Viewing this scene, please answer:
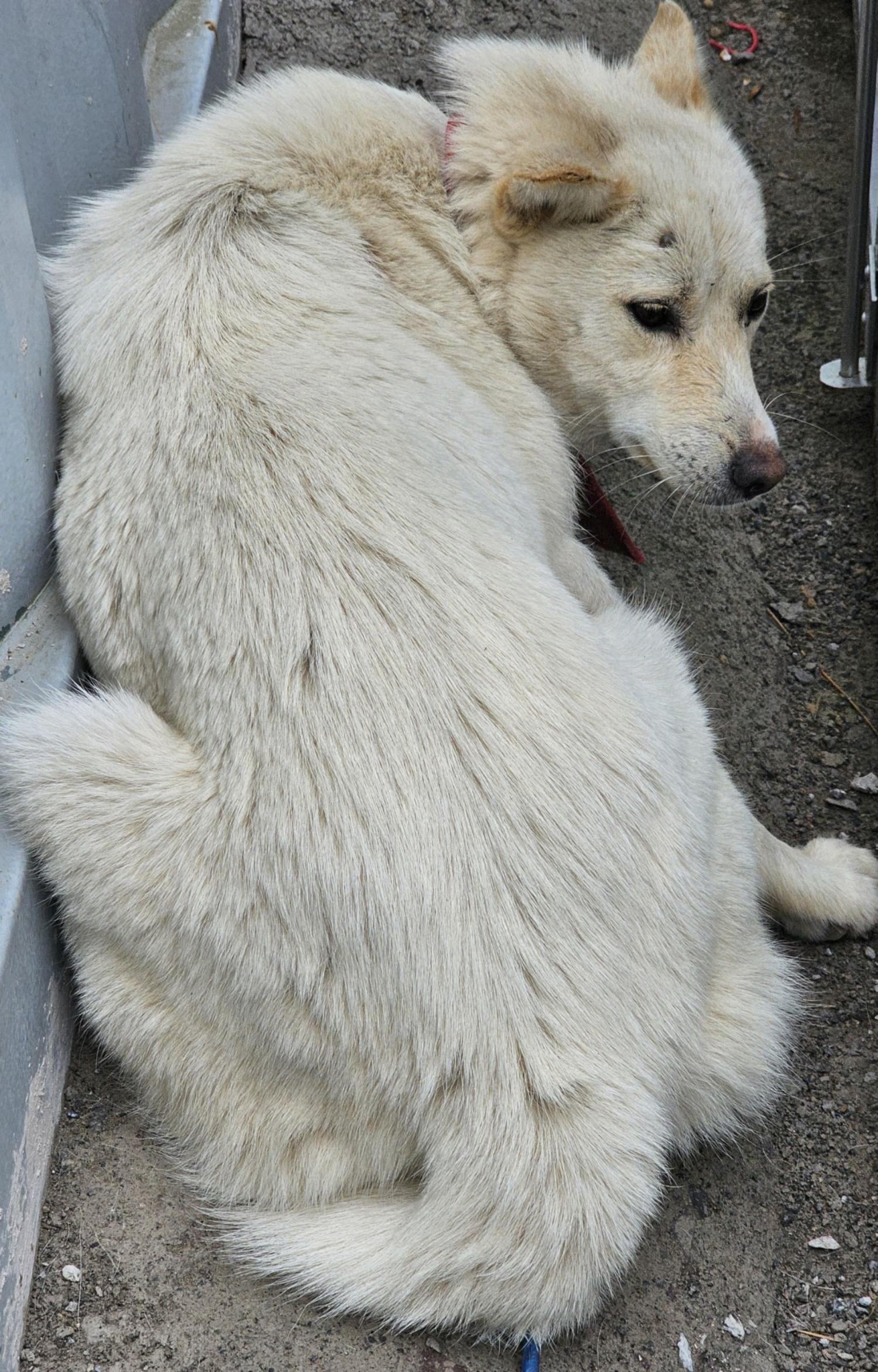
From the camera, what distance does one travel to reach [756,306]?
3342 mm

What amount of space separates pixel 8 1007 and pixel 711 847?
1365 millimetres

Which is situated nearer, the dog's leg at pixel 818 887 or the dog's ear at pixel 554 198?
the dog's ear at pixel 554 198

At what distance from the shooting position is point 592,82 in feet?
Answer: 10.7

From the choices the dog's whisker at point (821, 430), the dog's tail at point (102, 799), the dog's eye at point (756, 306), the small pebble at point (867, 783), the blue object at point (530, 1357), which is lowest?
the small pebble at point (867, 783)

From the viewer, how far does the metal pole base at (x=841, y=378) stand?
4.63m

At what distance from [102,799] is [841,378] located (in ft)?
10.9

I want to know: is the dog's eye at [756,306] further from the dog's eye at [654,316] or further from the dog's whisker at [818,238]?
the dog's whisker at [818,238]

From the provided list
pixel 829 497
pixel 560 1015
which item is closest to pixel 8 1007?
pixel 560 1015

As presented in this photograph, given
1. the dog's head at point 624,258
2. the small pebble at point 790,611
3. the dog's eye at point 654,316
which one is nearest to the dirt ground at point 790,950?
the small pebble at point 790,611

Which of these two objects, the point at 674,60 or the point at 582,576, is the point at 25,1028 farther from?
the point at 674,60

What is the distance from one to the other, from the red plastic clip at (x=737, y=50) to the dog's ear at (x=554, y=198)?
2905mm

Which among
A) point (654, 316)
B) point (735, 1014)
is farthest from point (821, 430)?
point (735, 1014)

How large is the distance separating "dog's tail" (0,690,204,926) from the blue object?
102 cm

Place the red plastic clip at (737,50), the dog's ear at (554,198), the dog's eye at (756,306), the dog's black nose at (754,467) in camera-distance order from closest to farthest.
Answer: the dog's ear at (554,198)
the dog's black nose at (754,467)
the dog's eye at (756,306)
the red plastic clip at (737,50)
